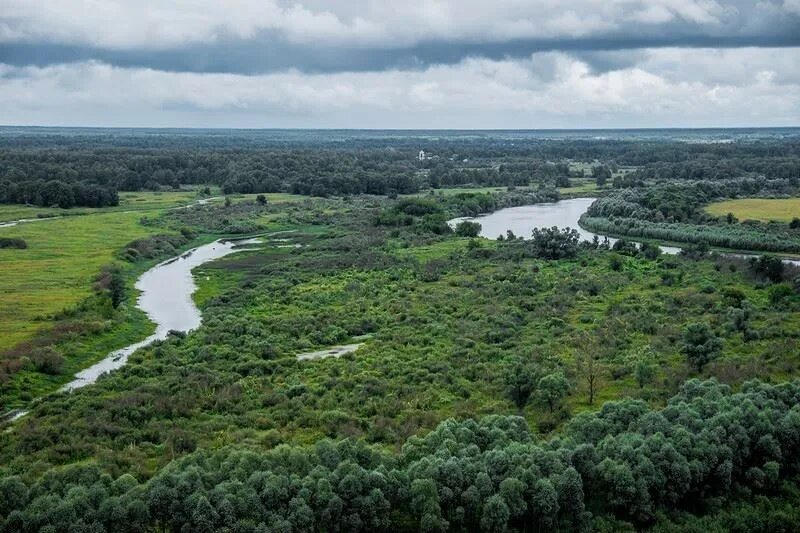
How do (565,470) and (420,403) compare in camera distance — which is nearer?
(565,470)

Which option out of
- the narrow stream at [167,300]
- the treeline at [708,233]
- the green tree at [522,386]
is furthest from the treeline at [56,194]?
the green tree at [522,386]

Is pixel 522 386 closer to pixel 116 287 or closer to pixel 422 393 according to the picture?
pixel 422 393

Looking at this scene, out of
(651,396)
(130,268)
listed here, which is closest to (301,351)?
(651,396)

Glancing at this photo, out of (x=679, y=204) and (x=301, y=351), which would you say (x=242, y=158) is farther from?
(x=301, y=351)

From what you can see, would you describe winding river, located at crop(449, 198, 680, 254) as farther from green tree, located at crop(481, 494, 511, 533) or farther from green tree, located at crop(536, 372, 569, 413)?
green tree, located at crop(481, 494, 511, 533)

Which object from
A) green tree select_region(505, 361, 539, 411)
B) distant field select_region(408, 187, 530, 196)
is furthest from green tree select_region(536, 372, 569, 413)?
distant field select_region(408, 187, 530, 196)

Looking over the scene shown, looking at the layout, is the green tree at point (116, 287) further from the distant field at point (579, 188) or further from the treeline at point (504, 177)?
the distant field at point (579, 188)
